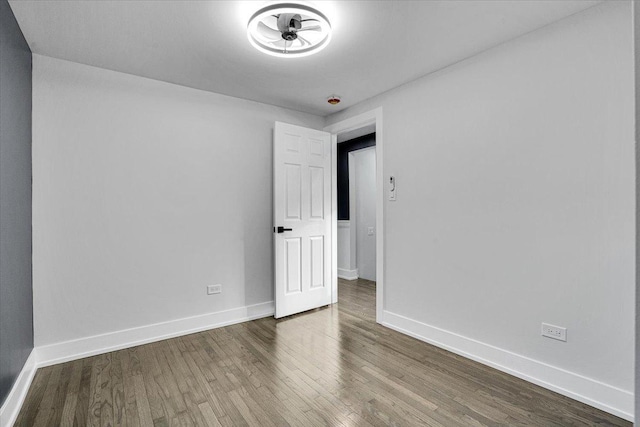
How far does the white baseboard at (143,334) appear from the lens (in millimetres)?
2445

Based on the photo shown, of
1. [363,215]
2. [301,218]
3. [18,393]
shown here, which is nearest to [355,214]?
[363,215]

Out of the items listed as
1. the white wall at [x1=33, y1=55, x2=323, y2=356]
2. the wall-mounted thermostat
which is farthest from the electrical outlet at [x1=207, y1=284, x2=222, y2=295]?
the wall-mounted thermostat

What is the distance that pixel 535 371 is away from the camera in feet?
6.91

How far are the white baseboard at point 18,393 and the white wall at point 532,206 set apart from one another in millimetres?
2870

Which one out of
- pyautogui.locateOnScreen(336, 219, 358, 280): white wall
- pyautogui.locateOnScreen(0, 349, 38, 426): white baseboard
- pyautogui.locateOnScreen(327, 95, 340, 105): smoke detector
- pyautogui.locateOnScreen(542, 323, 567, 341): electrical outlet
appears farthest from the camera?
pyautogui.locateOnScreen(336, 219, 358, 280): white wall

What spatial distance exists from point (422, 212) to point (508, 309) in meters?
1.03

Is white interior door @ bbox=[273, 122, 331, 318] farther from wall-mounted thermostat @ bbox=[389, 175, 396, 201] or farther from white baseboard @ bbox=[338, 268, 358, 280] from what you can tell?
white baseboard @ bbox=[338, 268, 358, 280]

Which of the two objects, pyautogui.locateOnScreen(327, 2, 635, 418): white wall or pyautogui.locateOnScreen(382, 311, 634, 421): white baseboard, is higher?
pyautogui.locateOnScreen(327, 2, 635, 418): white wall

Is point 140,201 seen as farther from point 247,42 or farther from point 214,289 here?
point 247,42

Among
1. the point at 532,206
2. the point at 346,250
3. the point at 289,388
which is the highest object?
the point at 532,206

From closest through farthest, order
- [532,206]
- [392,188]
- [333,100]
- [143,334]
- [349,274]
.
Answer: [532,206] → [143,334] → [392,188] → [333,100] → [349,274]

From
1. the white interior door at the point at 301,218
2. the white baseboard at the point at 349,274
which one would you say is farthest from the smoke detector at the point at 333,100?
the white baseboard at the point at 349,274

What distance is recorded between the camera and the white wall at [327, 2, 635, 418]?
5.93 feet

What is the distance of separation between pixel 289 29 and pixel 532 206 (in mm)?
2077
